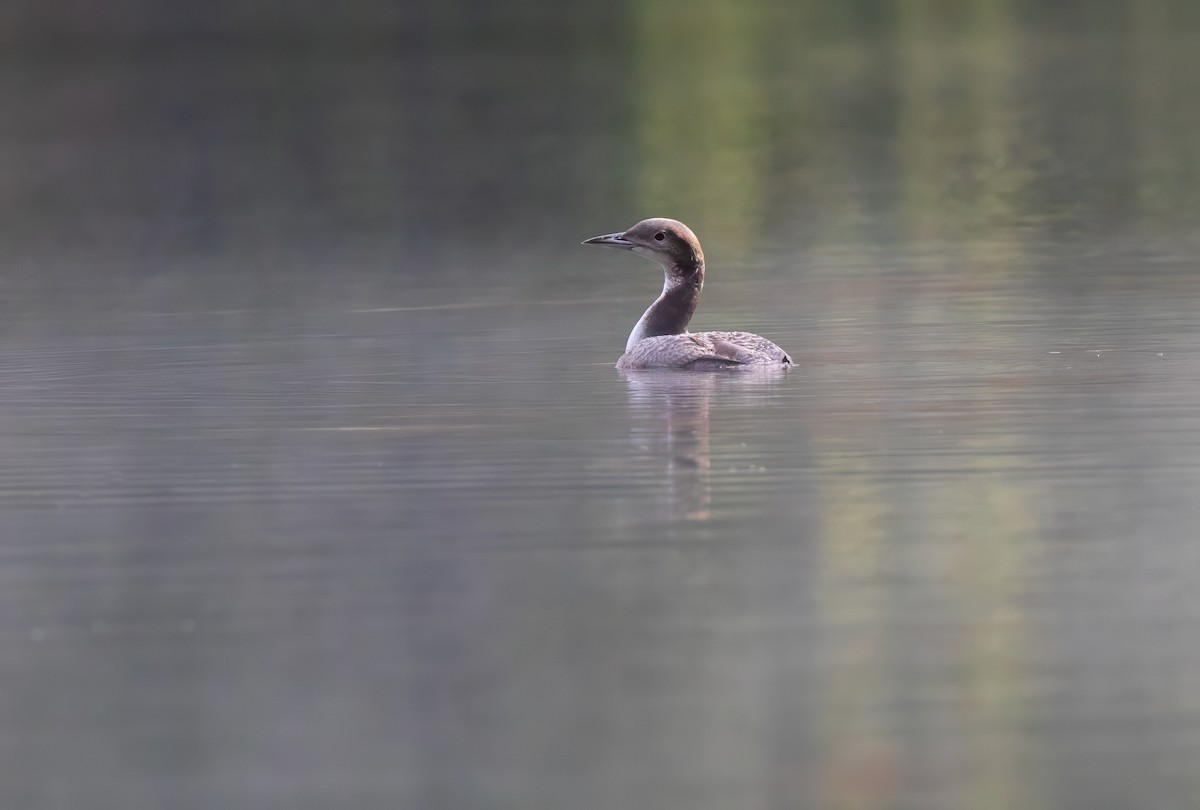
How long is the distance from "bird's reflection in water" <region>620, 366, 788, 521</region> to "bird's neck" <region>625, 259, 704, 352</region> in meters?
0.93

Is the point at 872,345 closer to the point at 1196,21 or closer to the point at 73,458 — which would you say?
the point at 73,458

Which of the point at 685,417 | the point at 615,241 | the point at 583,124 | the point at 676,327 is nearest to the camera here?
the point at 685,417

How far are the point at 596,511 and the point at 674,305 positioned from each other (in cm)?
559

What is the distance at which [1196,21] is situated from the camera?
2680 inches

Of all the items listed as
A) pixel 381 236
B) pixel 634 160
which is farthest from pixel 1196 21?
pixel 381 236

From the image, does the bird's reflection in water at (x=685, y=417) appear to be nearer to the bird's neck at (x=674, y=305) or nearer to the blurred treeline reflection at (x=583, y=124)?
the bird's neck at (x=674, y=305)

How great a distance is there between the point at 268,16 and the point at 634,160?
43.7 meters

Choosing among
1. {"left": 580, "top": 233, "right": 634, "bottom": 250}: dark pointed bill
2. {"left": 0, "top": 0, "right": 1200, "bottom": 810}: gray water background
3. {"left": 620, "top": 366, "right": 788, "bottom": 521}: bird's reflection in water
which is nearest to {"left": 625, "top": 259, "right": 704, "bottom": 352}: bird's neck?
{"left": 580, "top": 233, "right": 634, "bottom": 250}: dark pointed bill

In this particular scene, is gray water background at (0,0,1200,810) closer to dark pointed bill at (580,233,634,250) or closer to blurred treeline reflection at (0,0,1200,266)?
blurred treeline reflection at (0,0,1200,266)

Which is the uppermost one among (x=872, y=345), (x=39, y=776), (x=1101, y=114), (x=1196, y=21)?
(x=1196, y=21)

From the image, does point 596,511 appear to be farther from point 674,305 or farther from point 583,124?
point 583,124

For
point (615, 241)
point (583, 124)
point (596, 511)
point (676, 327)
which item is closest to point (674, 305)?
point (676, 327)

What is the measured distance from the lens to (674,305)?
15.5 metres

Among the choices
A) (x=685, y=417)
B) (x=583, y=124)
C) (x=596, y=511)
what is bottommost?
(x=596, y=511)
